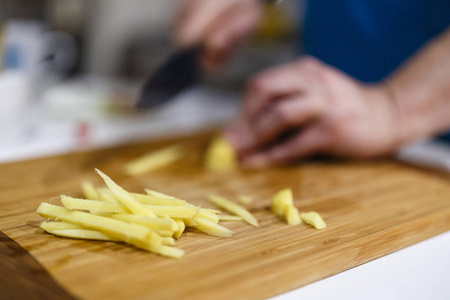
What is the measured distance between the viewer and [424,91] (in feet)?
4.07

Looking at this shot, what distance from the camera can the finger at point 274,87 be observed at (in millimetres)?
1236

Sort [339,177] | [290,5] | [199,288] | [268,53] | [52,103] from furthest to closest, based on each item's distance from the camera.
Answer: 1. [290,5]
2. [268,53]
3. [52,103]
4. [339,177]
5. [199,288]

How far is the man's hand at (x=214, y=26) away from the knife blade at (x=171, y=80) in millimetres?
67

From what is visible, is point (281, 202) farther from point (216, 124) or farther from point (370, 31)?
point (370, 31)

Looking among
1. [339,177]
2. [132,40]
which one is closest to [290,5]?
[132,40]

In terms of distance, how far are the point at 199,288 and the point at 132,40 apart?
3.52 m

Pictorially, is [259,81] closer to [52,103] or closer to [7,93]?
[7,93]

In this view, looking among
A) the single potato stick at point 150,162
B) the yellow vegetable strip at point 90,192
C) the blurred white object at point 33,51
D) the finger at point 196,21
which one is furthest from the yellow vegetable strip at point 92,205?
the finger at point 196,21

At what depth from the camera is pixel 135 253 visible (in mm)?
674

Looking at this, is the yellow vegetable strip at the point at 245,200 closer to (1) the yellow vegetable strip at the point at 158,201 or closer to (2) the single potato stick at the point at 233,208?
(2) the single potato stick at the point at 233,208

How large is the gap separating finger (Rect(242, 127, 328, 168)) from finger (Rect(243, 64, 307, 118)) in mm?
101

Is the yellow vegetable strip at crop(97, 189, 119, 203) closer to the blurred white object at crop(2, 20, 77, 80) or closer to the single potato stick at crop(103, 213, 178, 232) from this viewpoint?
the single potato stick at crop(103, 213, 178, 232)

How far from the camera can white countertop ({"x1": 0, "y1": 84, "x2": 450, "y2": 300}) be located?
0.73 m

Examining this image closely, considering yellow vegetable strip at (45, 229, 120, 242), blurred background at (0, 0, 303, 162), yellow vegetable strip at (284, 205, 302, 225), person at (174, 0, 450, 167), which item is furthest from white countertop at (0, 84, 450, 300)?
person at (174, 0, 450, 167)
